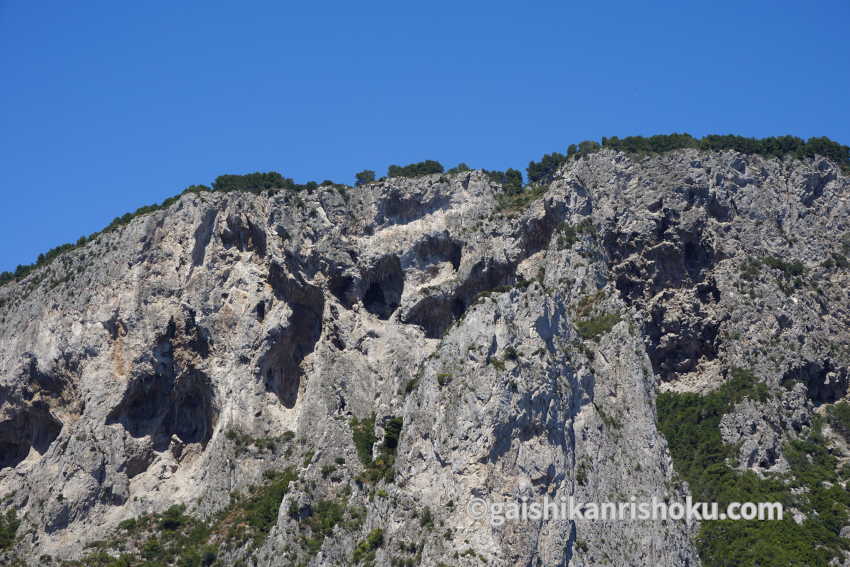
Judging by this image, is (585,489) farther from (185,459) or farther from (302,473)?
(185,459)

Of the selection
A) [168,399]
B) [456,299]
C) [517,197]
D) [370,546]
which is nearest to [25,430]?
[168,399]

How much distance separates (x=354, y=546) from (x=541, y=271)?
28198 mm

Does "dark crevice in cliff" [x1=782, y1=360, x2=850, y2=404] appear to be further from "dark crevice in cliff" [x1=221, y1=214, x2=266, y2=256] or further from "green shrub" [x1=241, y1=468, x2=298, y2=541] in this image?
"dark crevice in cliff" [x1=221, y1=214, x2=266, y2=256]

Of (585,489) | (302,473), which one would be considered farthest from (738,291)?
(302,473)

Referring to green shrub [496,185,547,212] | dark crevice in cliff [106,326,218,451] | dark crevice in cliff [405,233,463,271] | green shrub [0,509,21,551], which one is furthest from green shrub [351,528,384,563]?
green shrub [496,185,547,212]

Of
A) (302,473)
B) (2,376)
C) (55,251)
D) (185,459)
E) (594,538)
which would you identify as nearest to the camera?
(594,538)

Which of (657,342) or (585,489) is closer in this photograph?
(585,489)

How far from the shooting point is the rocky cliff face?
86.7 meters

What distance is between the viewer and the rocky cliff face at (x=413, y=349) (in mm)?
86688

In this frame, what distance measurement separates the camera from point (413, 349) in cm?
10219

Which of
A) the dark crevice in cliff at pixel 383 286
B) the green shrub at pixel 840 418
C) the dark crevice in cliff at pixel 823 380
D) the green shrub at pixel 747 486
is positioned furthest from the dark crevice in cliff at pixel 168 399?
the green shrub at pixel 840 418

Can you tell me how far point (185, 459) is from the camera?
98.5 metres

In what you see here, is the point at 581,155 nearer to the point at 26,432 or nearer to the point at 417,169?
the point at 417,169

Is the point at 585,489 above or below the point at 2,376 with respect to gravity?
below
